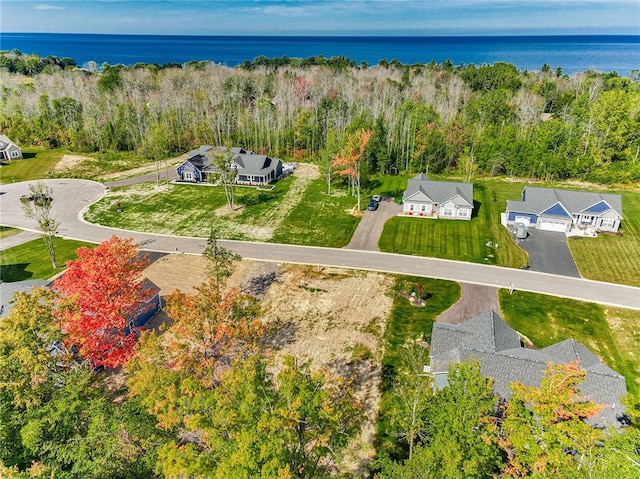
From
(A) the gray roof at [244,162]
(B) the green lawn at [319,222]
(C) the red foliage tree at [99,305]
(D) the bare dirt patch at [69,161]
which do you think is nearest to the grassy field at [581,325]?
(B) the green lawn at [319,222]

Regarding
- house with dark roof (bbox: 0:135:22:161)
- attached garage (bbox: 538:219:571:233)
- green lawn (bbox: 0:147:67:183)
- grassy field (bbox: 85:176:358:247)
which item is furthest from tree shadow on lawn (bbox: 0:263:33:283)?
attached garage (bbox: 538:219:571:233)

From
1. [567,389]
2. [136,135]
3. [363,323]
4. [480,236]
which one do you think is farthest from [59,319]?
[136,135]

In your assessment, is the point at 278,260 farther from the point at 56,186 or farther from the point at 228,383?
the point at 56,186

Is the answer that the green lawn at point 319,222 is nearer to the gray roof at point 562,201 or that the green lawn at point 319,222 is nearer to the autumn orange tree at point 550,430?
the gray roof at point 562,201

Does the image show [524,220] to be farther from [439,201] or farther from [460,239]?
[439,201]

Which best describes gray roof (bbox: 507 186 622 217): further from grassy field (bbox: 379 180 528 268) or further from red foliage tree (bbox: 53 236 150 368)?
red foliage tree (bbox: 53 236 150 368)

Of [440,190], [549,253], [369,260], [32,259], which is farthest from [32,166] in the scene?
[549,253]
